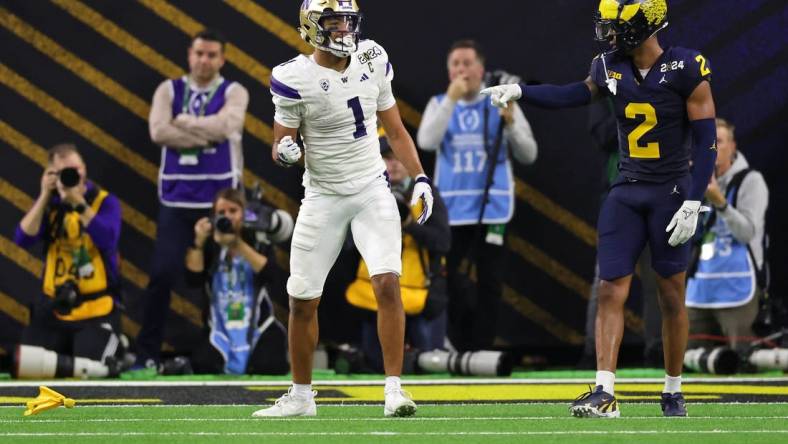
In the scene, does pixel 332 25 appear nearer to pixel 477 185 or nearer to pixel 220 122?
pixel 220 122

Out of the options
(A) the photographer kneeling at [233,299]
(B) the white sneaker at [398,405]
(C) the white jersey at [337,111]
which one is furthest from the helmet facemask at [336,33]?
(A) the photographer kneeling at [233,299]

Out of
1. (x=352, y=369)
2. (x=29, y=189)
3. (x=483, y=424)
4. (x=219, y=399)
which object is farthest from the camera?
(x=29, y=189)

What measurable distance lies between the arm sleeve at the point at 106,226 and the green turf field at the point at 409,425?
9.89 feet

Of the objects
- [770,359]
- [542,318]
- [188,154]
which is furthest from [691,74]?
[542,318]

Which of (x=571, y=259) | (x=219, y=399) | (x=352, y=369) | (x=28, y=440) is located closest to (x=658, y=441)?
(x=28, y=440)

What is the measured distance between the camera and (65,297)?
11328mm

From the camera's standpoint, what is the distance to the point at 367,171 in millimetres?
8117

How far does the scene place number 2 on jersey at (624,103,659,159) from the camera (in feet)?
25.9

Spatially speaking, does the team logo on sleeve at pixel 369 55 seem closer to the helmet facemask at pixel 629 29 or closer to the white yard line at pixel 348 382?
the helmet facemask at pixel 629 29

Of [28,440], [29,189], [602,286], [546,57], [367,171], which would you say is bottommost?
[28,440]

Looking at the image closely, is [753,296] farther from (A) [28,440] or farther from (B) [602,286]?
(A) [28,440]

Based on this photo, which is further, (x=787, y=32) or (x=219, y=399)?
(x=787, y=32)

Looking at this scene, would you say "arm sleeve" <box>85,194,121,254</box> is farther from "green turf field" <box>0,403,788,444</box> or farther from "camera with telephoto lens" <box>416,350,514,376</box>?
"green turf field" <box>0,403,788,444</box>

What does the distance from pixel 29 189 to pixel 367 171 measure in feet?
17.5
